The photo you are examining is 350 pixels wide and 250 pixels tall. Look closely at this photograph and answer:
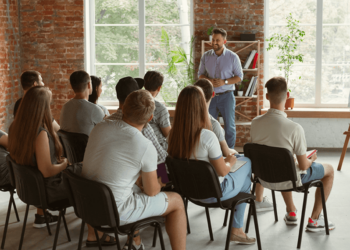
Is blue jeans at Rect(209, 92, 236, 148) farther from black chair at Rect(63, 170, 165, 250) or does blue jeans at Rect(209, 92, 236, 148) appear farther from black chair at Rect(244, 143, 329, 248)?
black chair at Rect(63, 170, 165, 250)

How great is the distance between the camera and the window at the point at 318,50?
6.84 meters

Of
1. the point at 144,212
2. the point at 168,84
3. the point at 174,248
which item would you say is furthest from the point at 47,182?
the point at 168,84

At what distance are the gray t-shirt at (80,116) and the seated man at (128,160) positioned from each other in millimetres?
1239

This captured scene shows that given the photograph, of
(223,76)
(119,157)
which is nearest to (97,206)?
(119,157)

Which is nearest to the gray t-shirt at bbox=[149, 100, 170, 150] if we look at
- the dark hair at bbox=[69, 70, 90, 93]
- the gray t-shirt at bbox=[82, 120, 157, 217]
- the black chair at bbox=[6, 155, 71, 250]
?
the dark hair at bbox=[69, 70, 90, 93]

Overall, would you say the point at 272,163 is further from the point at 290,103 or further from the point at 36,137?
the point at 290,103

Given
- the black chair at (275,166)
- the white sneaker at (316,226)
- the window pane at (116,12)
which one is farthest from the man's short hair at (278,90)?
the window pane at (116,12)

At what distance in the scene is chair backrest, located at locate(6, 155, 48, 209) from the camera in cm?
265

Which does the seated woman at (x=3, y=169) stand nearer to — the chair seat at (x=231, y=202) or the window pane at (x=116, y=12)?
the chair seat at (x=231, y=202)

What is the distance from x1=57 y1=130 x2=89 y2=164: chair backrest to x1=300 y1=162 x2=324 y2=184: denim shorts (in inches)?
71.6

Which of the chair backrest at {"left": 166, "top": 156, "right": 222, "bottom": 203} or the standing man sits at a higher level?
the standing man

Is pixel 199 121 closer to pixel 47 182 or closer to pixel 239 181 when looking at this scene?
pixel 239 181

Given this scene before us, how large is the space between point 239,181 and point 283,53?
166 inches

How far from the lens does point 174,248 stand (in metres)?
2.60
